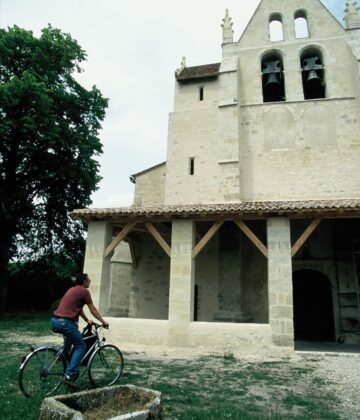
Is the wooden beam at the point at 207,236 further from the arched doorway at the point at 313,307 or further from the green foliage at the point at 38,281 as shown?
the green foliage at the point at 38,281

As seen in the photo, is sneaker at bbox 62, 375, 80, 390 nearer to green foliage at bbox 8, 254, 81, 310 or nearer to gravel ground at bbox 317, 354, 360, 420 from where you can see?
gravel ground at bbox 317, 354, 360, 420

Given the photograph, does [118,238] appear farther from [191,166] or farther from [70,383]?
[191,166]

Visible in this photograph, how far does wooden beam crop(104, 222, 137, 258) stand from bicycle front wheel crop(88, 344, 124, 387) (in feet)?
14.4

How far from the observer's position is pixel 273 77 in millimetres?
14438

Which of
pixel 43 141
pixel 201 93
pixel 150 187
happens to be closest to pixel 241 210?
pixel 150 187

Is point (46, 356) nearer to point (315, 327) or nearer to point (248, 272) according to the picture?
point (248, 272)

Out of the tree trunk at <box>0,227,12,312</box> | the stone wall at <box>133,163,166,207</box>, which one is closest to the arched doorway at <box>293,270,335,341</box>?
the stone wall at <box>133,163,166,207</box>

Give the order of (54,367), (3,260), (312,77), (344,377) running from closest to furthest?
(54,367)
(344,377)
(312,77)
(3,260)

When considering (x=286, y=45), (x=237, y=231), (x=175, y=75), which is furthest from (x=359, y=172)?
(x=175, y=75)

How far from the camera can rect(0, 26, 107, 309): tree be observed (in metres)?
13.4

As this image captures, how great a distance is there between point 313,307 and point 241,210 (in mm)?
5524

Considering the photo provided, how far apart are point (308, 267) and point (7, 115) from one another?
12.7m

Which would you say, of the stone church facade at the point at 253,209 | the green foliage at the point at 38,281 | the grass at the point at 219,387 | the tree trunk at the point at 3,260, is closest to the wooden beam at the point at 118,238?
the stone church facade at the point at 253,209

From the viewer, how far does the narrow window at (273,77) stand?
14617 mm
